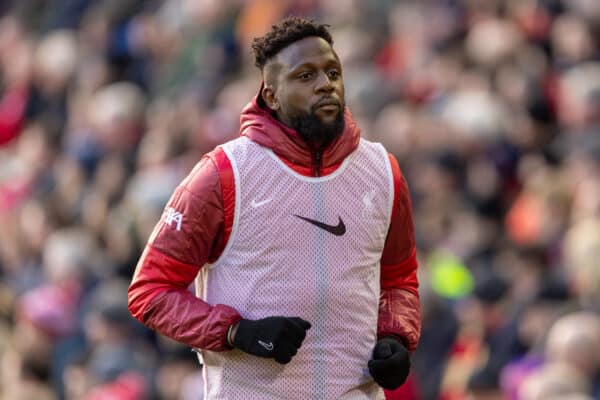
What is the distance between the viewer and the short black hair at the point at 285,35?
19.7 feet

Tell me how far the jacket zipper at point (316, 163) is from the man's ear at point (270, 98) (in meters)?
0.20

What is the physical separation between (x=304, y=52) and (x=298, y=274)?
2.42 feet

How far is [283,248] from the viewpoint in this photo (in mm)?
5934

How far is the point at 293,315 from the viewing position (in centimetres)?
593

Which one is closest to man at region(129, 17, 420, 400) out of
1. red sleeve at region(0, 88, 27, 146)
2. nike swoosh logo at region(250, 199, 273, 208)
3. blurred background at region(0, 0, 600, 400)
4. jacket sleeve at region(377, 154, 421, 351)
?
nike swoosh logo at region(250, 199, 273, 208)

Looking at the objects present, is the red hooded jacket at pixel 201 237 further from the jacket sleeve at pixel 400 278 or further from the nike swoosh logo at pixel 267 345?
the jacket sleeve at pixel 400 278

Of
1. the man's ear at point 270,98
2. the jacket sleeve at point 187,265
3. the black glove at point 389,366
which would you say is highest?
the man's ear at point 270,98

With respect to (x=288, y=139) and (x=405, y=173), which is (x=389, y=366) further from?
(x=405, y=173)

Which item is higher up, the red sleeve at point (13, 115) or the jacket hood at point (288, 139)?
the jacket hood at point (288, 139)

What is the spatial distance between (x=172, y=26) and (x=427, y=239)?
531 cm

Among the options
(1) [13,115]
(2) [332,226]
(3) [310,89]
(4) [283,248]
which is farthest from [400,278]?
(1) [13,115]

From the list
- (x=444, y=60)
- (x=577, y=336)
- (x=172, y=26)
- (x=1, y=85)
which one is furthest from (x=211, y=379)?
(x=1, y=85)

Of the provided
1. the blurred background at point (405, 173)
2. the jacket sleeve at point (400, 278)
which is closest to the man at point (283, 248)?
the jacket sleeve at point (400, 278)

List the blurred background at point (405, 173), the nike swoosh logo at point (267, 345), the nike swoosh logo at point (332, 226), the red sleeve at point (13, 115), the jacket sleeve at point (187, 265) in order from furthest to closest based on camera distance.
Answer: the red sleeve at point (13, 115) < the blurred background at point (405, 173) < the nike swoosh logo at point (332, 226) < the jacket sleeve at point (187, 265) < the nike swoosh logo at point (267, 345)
